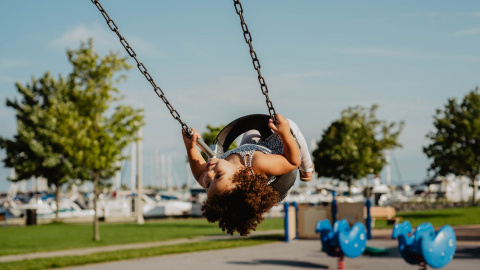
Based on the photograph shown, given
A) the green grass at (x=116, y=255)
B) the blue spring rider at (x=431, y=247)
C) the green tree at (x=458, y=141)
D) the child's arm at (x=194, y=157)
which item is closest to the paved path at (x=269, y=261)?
the green grass at (x=116, y=255)

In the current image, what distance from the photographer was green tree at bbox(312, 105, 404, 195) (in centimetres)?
3519

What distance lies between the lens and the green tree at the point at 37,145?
129 feet

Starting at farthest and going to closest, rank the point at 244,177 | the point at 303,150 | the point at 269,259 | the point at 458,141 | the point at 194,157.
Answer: the point at 458,141, the point at 269,259, the point at 303,150, the point at 194,157, the point at 244,177

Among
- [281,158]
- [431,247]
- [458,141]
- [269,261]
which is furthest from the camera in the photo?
[458,141]

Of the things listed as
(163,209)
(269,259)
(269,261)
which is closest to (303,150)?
(269,261)

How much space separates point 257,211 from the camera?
3365 mm

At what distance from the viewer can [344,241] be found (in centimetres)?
1202

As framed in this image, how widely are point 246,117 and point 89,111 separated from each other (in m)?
19.0

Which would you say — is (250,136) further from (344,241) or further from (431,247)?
(344,241)

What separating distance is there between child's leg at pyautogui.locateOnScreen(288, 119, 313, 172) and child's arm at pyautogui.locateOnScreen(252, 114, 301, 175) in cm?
21

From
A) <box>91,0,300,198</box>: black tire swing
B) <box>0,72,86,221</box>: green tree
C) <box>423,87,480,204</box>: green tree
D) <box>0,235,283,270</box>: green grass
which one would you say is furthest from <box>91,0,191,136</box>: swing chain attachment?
<box>0,72,86,221</box>: green tree

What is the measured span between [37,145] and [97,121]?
19.7m

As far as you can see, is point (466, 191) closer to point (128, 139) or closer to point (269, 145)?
point (128, 139)

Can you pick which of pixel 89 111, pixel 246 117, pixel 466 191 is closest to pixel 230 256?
pixel 89 111
